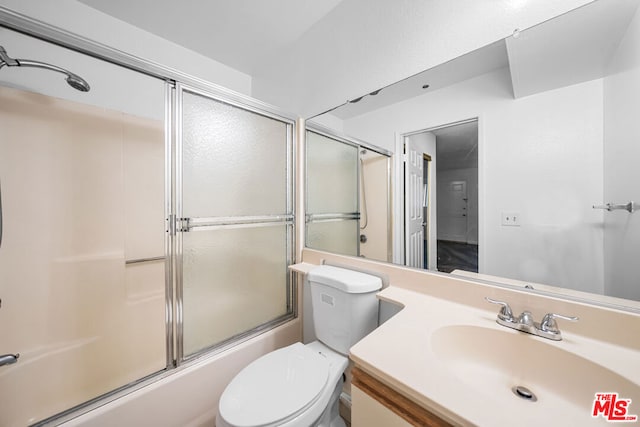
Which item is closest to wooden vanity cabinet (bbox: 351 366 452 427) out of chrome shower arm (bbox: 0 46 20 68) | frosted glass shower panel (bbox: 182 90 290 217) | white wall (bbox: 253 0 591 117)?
frosted glass shower panel (bbox: 182 90 290 217)

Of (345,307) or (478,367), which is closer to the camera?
(478,367)

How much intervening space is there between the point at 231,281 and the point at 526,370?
1.39m

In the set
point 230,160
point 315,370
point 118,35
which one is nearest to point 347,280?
point 315,370

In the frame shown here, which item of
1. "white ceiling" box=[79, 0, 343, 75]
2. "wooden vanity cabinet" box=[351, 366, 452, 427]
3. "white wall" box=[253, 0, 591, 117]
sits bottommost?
"wooden vanity cabinet" box=[351, 366, 452, 427]

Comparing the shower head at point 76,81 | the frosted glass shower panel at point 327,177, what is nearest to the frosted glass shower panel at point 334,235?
the frosted glass shower panel at point 327,177

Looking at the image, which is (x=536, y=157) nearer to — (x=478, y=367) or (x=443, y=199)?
(x=443, y=199)

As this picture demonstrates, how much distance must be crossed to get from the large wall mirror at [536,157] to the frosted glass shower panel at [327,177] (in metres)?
0.52

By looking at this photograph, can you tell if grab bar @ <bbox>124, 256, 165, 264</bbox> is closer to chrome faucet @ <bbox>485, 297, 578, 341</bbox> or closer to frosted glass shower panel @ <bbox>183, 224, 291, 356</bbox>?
frosted glass shower panel @ <bbox>183, 224, 291, 356</bbox>

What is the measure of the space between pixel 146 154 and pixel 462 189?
2.13 metres

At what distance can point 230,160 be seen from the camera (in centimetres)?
136

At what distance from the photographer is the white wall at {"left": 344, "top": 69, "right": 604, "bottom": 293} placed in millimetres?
750
